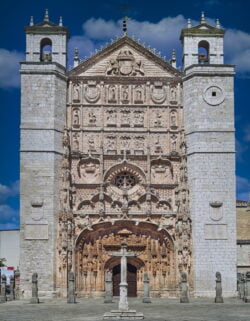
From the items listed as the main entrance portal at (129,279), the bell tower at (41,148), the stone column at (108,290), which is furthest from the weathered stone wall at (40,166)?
the main entrance portal at (129,279)

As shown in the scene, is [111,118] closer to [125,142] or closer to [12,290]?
[125,142]

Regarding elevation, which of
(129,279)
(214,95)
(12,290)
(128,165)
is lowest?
(12,290)

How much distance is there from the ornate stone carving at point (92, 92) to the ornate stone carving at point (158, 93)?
2.50m

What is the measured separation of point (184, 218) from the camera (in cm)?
2931

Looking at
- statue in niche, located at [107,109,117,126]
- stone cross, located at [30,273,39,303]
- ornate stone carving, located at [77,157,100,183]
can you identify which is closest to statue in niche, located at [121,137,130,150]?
statue in niche, located at [107,109,117,126]

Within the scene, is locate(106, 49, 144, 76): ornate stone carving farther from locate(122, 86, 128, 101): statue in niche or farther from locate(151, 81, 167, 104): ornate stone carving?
locate(151, 81, 167, 104): ornate stone carving

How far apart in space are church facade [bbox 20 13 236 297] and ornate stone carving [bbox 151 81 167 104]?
0.05 metres

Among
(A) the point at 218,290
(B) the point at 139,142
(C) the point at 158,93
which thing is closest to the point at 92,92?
(C) the point at 158,93

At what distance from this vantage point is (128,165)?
3047 cm

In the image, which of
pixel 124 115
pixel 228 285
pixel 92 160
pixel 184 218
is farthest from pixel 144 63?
pixel 228 285

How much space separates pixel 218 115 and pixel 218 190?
3395 mm

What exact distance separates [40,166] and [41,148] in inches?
31.3

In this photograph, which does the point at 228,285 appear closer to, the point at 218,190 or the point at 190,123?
the point at 218,190

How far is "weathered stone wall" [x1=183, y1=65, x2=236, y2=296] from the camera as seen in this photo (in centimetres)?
2892
